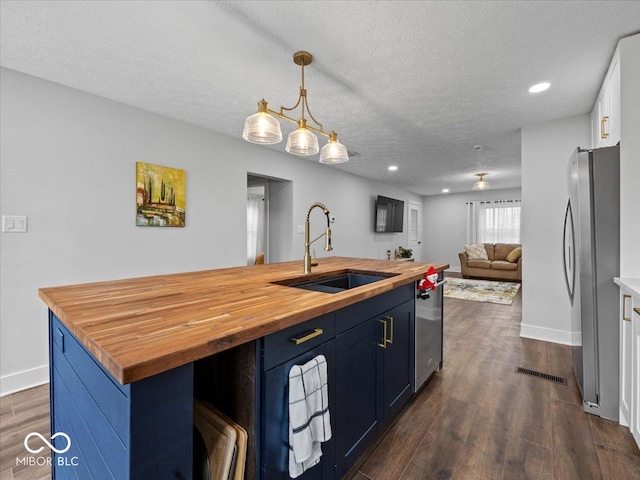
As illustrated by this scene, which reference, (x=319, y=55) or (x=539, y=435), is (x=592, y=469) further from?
(x=319, y=55)

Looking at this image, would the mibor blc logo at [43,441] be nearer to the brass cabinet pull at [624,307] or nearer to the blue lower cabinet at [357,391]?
the blue lower cabinet at [357,391]

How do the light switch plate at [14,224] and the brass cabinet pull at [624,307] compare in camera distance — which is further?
the light switch plate at [14,224]

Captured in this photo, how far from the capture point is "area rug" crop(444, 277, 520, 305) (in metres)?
5.23

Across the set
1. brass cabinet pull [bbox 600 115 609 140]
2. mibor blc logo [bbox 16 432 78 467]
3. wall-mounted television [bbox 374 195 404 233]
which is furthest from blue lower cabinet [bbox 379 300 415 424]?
wall-mounted television [bbox 374 195 404 233]

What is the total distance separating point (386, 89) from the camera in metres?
2.55

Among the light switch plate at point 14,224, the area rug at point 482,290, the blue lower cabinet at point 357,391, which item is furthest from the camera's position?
the area rug at point 482,290

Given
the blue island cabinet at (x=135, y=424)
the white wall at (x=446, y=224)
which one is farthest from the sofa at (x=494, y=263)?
the blue island cabinet at (x=135, y=424)

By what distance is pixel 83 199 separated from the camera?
2.59 metres

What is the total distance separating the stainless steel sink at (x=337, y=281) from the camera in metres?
1.95

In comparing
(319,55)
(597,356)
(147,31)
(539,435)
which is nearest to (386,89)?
(319,55)

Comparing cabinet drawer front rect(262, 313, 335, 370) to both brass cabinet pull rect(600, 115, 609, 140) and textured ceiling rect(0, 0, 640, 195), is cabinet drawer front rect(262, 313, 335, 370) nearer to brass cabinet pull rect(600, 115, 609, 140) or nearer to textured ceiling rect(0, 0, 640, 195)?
textured ceiling rect(0, 0, 640, 195)

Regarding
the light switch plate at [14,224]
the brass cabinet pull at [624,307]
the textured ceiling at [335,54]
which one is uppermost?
the textured ceiling at [335,54]

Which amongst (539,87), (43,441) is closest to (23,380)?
(43,441)

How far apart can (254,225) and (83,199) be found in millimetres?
3894
